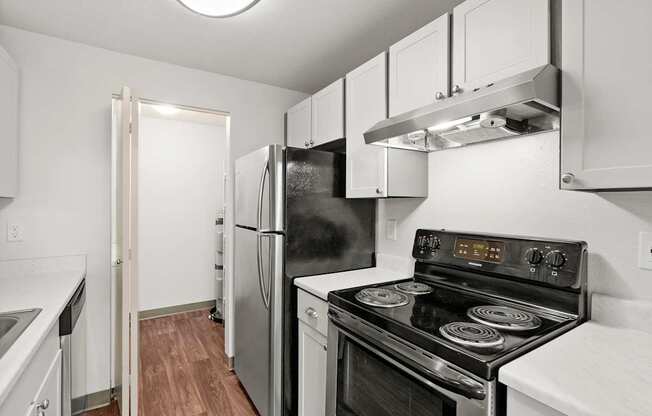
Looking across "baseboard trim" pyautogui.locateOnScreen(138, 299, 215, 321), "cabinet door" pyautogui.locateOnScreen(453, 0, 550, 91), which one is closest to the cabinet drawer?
"cabinet door" pyautogui.locateOnScreen(453, 0, 550, 91)

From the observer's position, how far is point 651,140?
0.87 m

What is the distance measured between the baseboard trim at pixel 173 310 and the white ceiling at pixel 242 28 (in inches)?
112

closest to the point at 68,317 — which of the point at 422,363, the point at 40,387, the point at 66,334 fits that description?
the point at 66,334

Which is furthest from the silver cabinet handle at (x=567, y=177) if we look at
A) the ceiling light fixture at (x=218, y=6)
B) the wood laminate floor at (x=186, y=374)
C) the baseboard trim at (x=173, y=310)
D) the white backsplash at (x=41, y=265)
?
the baseboard trim at (x=173, y=310)

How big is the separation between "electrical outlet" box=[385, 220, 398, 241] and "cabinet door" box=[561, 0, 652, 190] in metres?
1.16

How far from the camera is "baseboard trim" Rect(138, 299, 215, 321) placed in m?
3.70

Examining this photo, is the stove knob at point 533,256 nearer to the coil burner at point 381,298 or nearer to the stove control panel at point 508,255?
the stove control panel at point 508,255

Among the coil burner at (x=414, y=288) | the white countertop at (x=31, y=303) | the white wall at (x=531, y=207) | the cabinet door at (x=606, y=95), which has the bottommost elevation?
the white countertop at (x=31, y=303)

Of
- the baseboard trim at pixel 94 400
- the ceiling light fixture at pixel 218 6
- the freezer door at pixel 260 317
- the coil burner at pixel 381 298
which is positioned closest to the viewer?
the coil burner at pixel 381 298

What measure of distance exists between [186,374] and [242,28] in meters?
2.63

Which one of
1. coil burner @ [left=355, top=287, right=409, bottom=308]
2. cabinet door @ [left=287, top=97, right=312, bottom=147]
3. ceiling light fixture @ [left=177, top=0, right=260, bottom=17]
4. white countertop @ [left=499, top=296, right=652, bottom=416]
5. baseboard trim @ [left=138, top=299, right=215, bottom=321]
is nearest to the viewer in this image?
white countertop @ [left=499, top=296, right=652, bottom=416]

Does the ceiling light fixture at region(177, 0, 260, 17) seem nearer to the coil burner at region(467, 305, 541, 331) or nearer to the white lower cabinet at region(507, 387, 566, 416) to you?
the coil burner at region(467, 305, 541, 331)

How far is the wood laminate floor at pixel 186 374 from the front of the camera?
83.4 inches

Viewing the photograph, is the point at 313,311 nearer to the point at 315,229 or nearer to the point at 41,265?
the point at 315,229
